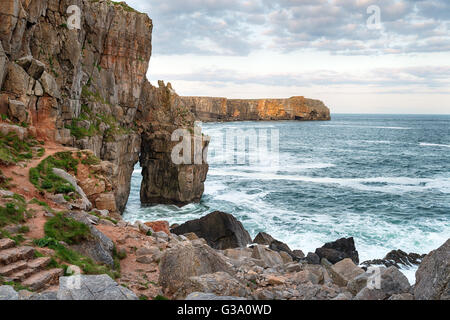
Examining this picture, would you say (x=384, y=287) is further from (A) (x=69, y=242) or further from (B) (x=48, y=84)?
(B) (x=48, y=84)

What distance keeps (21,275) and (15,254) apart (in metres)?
1.08

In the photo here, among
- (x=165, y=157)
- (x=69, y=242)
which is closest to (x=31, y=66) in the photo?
(x=69, y=242)

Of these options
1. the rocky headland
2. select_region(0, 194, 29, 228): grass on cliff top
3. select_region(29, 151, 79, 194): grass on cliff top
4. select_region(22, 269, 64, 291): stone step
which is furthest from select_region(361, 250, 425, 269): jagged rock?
select_region(0, 194, 29, 228): grass on cliff top

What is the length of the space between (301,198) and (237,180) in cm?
1259

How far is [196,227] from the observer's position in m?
27.5

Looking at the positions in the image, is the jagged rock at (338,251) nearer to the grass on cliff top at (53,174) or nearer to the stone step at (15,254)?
the grass on cliff top at (53,174)

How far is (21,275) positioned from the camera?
9.68 meters

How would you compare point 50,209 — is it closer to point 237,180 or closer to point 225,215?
point 225,215

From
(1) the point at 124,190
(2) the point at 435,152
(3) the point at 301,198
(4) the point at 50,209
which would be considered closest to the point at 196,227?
(1) the point at 124,190

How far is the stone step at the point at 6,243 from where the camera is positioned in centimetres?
1075

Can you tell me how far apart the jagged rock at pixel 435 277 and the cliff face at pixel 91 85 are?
16.5 meters

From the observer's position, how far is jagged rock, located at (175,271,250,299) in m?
9.29
